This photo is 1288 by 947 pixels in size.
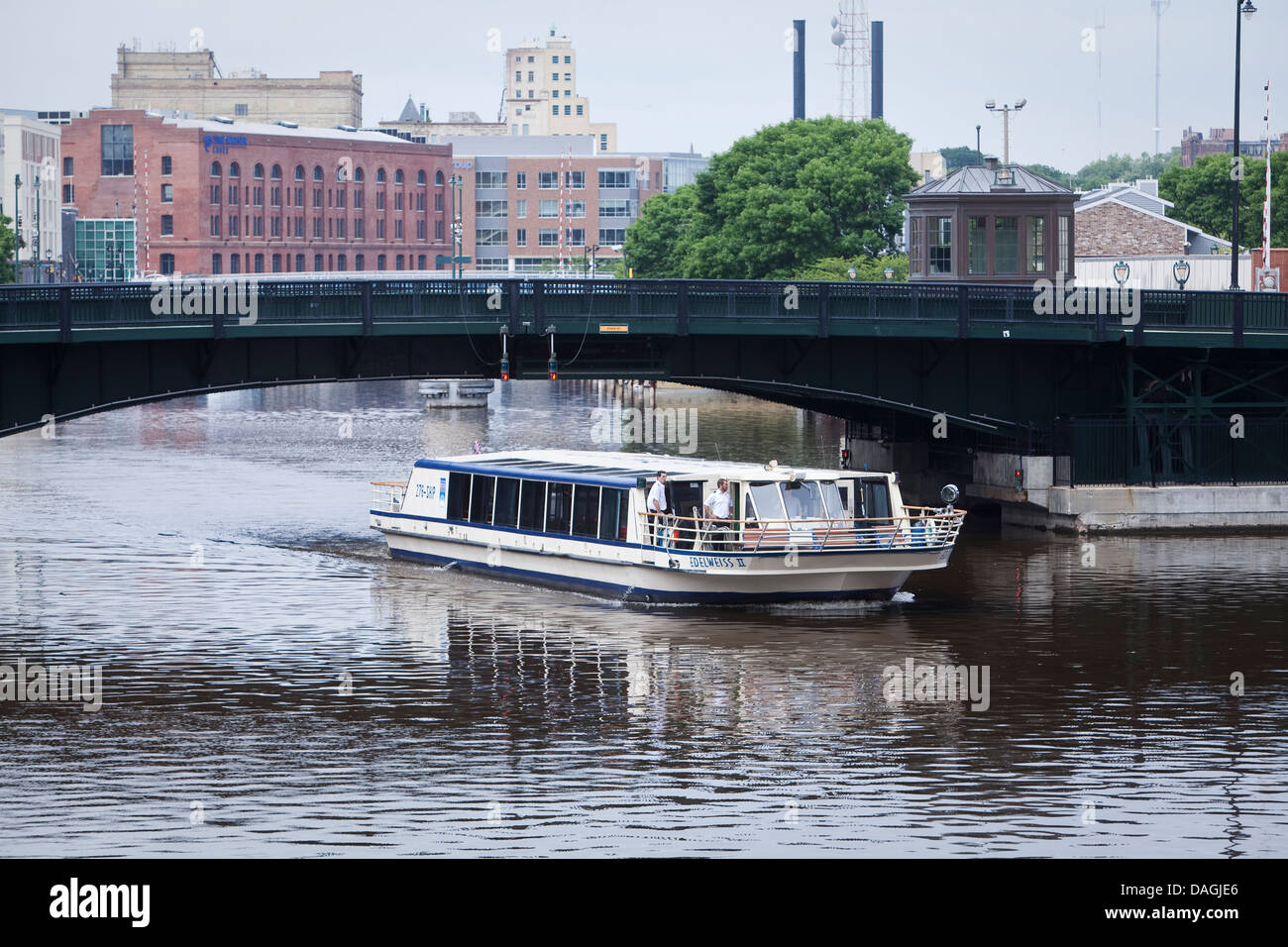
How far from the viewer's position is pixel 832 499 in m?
41.9

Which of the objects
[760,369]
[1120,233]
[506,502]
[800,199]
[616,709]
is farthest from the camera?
[800,199]

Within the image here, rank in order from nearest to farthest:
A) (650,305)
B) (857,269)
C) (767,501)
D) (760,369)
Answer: (767,501) → (650,305) → (760,369) → (857,269)

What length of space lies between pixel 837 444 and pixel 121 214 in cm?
11110

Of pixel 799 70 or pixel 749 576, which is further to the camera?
pixel 799 70

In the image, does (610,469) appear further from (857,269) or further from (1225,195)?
(1225,195)

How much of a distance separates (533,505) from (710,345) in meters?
9.13

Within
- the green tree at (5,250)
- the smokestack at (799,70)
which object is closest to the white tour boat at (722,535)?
the green tree at (5,250)

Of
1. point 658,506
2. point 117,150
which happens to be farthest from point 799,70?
point 658,506

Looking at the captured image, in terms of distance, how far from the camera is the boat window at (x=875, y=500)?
139 feet

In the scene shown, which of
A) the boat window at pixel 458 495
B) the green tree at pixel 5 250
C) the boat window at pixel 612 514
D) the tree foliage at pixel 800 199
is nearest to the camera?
the boat window at pixel 612 514

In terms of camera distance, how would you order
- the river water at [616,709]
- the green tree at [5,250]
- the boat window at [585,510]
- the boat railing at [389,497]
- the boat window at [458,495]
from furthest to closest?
1. the green tree at [5,250]
2. the boat railing at [389,497]
3. the boat window at [458,495]
4. the boat window at [585,510]
5. the river water at [616,709]

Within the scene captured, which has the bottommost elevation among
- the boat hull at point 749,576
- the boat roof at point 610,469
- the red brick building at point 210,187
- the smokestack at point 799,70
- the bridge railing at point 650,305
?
the boat hull at point 749,576

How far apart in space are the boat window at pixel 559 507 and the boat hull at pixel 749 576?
877 mm

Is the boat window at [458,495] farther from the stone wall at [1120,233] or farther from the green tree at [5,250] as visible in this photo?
the green tree at [5,250]
